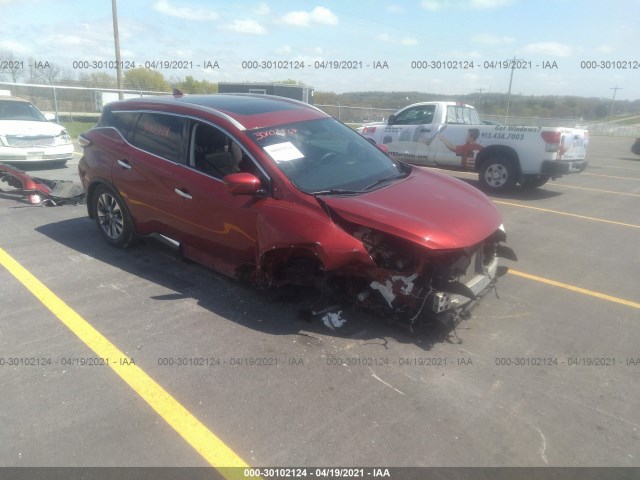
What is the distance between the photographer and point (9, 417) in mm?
2875

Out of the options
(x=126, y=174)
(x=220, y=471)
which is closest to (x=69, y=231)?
(x=126, y=174)

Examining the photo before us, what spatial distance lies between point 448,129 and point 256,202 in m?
7.87

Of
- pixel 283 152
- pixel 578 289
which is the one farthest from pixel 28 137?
pixel 578 289

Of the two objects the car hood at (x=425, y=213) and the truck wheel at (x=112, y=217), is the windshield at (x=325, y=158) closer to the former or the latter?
the car hood at (x=425, y=213)

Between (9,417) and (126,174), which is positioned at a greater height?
(126,174)

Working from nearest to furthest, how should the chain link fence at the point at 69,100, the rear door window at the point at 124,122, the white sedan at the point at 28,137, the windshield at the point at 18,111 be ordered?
1. the rear door window at the point at 124,122
2. the white sedan at the point at 28,137
3. the windshield at the point at 18,111
4. the chain link fence at the point at 69,100

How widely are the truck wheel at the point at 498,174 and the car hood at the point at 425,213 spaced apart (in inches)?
232

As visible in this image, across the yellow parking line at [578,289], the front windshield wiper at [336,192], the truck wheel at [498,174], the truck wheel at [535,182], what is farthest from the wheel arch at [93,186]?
the truck wheel at [535,182]

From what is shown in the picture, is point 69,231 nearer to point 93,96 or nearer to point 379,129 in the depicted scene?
point 379,129

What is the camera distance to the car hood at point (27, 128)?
33.7 ft

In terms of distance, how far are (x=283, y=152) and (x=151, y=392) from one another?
2.30 metres

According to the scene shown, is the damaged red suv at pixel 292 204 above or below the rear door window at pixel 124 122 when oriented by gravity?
below

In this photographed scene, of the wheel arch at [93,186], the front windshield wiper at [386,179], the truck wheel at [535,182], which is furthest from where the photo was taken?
the truck wheel at [535,182]

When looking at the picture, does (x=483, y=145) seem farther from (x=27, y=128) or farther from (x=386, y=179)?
(x=27, y=128)
